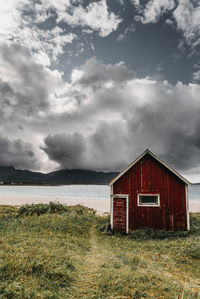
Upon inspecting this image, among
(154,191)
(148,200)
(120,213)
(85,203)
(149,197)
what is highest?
(154,191)

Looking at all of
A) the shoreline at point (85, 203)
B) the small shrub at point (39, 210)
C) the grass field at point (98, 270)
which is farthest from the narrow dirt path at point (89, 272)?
the shoreline at point (85, 203)

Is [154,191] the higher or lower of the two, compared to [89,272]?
higher

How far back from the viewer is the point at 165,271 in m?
8.95

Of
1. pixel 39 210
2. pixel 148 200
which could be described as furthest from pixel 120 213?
pixel 39 210

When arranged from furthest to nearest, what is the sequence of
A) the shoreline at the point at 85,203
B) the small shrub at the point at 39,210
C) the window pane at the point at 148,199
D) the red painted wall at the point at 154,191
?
the shoreline at the point at 85,203, the small shrub at the point at 39,210, the window pane at the point at 148,199, the red painted wall at the point at 154,191

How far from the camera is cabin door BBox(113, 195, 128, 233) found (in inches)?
696

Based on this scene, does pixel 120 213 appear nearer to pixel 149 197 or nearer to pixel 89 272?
pixel 149 197

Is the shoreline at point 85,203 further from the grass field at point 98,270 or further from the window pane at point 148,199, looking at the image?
the grass field at point 98,270

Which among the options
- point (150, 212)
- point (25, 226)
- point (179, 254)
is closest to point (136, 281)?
point (179, 254)

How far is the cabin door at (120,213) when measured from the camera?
17.7m

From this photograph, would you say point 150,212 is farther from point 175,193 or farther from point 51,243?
point 51,243

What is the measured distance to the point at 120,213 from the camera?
58.8 feet

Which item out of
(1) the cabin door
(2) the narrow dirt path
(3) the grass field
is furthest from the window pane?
(2) the narrow dirt path

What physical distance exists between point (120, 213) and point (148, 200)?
2778 millimetres
